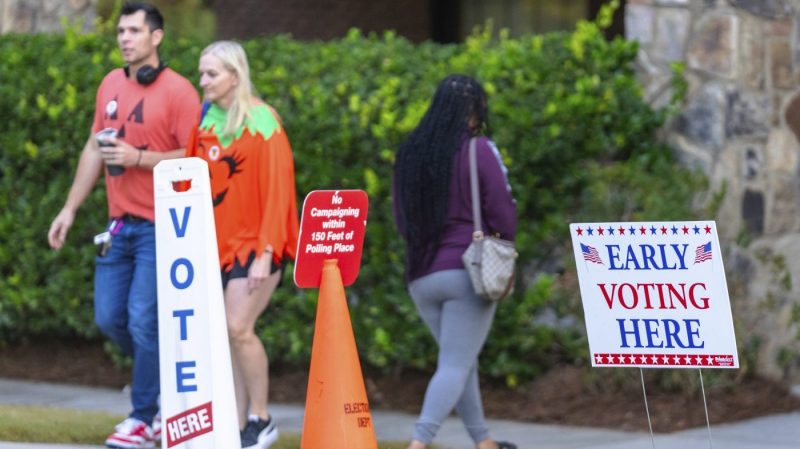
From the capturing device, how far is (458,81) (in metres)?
6.91

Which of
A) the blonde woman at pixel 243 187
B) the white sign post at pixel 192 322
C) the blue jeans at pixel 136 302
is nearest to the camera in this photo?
the white sign post at pixel 192 322

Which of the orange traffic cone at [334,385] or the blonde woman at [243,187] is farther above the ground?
the blonde woman at [243,187]

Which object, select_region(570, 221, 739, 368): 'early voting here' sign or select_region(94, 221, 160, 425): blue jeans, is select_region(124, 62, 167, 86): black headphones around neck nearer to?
select_region(94, 221, 160, 425): blue jeans

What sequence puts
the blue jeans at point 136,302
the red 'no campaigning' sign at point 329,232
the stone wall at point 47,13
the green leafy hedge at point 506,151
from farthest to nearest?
the stone wall at point 47,13 → the green leafy hedge at point 506,151 → the blue jeans at point 136,302 → the red 'no campaigning' sign at point 329,232

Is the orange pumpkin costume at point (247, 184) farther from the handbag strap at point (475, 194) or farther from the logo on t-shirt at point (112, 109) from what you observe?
the handbag strap at point (475, 194)

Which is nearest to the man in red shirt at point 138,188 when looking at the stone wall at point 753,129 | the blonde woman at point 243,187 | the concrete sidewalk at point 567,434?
the blonde woman at point 243,187

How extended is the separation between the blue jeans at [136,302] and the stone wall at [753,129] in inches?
122

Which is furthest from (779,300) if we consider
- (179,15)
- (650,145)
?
(179,15)

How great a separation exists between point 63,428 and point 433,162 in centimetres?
241

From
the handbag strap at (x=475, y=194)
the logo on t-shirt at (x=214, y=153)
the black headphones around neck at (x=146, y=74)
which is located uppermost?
the black headphones around neck at (x=146, y=74)

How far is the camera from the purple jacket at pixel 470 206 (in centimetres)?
675

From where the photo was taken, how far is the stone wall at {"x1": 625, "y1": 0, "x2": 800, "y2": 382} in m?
8.41

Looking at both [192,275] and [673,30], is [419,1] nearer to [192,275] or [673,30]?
[673,30]

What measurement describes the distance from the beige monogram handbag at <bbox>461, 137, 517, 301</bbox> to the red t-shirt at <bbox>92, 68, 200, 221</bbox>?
4.89 ft
